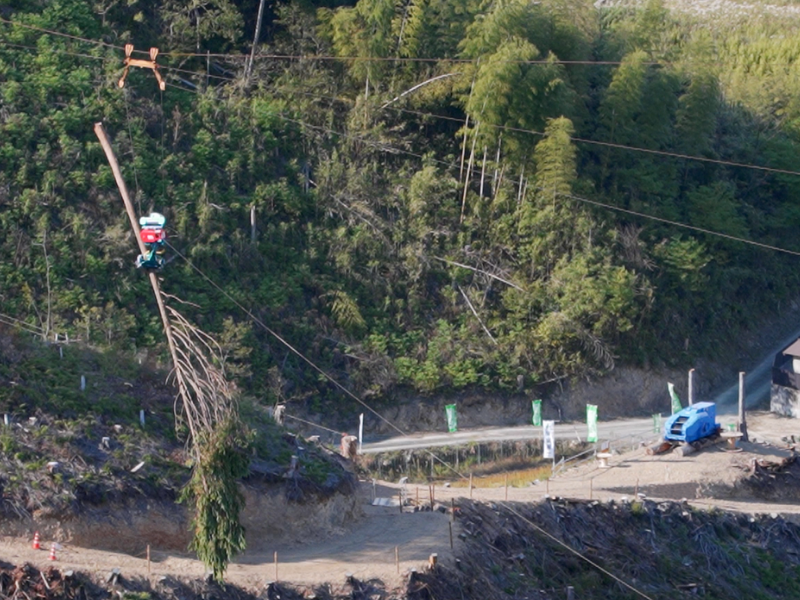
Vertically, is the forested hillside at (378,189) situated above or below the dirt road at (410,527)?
above

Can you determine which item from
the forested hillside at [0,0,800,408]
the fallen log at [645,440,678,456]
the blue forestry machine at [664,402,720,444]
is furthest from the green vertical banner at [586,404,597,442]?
the forested hillside at [0,0,800,408]

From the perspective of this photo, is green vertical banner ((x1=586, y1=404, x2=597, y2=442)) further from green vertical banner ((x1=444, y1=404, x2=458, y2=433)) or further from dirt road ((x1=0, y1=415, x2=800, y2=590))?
green vertical banner ((x1=444, y1=404, x2=458, y2=433))

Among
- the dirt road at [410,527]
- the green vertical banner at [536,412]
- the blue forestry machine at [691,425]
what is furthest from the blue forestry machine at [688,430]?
the green vertical banner at [536,412]

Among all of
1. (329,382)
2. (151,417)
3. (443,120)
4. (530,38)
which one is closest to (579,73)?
(530,38)

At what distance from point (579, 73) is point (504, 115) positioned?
4.85 meters

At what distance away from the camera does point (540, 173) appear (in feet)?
125

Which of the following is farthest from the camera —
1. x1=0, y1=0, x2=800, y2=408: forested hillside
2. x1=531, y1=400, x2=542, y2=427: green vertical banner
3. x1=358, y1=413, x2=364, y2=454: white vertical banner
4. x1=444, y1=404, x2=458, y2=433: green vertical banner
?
x1=531, y1=400, x2=542, y2=427: green vertical banner

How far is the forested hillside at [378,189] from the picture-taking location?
108 feet

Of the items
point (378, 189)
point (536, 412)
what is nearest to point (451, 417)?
point (536, 412)

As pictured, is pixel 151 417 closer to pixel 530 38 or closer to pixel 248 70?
pixel 248 70

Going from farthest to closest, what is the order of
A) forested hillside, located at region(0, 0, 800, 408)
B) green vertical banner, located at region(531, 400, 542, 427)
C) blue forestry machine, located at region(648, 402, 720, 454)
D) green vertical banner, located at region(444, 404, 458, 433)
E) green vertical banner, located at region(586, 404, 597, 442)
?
green vertical banner, located at region(531, 400, 542, 427) < forested hillside, located at region(0, 0, 800, 408) < green vertical banner, located at region(444, 404, 458, 433) < green vertical banner, located at region(586, 404, 597, 442) < blue forestry machine, located at region(648, 402, 720, 454)

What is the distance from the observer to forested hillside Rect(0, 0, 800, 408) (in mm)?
33062

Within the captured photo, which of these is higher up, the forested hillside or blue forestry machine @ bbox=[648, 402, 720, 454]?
the forested hillside

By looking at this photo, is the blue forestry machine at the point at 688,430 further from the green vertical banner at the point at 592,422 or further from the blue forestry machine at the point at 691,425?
the green vertical banner at the point at 592,422
